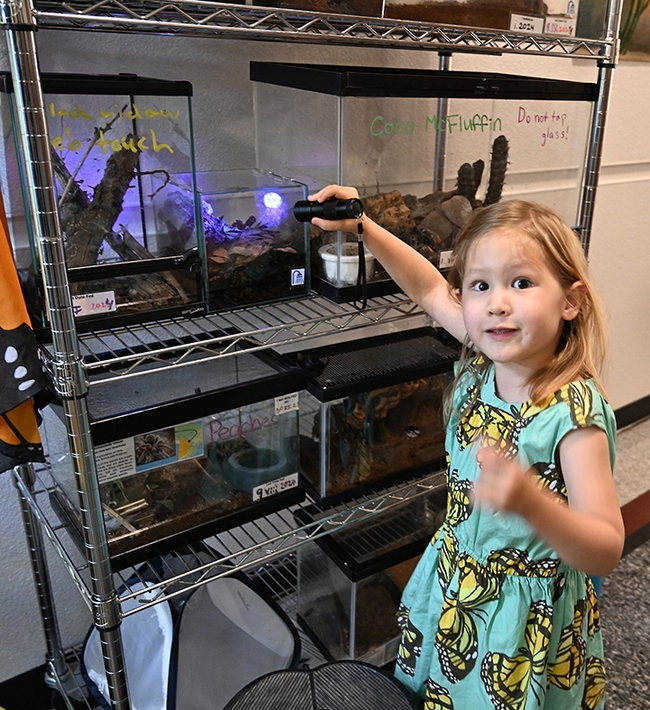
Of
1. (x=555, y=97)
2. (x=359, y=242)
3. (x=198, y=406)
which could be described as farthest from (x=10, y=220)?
(x=555, y=97)

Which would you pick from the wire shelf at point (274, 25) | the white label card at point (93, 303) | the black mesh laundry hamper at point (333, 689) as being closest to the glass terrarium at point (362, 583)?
the black mesh laundry hamper at point (333, 689)

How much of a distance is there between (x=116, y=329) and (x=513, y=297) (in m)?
0.57

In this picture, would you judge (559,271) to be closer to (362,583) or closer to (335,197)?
(335,197)

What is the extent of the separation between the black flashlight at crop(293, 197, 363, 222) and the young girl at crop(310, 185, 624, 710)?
0.7 inches

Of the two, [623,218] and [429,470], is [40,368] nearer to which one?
[429,470]

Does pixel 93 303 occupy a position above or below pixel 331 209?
below

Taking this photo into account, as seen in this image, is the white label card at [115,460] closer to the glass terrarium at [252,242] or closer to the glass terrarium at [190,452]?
the glass terrarium at [190,452]

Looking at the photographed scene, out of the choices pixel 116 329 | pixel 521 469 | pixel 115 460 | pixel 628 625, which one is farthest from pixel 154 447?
pixel 628 625

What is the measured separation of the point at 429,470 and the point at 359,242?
1.75ft

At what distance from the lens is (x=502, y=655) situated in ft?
3.18

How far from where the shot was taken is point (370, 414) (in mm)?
1303

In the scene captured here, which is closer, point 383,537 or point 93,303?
point 93,303

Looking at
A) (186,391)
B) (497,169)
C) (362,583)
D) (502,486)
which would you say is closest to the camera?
(502,486)

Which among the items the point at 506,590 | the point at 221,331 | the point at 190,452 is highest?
the point at 221,331
